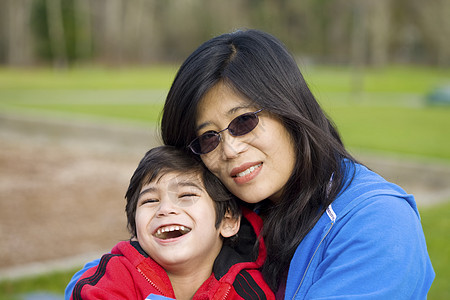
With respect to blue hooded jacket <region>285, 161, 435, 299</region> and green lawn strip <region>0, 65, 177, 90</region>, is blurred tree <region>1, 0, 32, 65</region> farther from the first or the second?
blue hooded jacket <region>285, 161, 435, 299</region>

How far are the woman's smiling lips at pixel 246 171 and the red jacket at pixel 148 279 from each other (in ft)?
0.99

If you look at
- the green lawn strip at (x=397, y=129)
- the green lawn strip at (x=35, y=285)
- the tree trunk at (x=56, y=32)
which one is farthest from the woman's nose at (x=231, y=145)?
the tree trunk at (x=56, y=32)

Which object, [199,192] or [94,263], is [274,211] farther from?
[94,263]

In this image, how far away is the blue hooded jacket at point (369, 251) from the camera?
150 centimetres

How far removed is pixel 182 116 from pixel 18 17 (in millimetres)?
57518

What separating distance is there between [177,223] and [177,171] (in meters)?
0.23

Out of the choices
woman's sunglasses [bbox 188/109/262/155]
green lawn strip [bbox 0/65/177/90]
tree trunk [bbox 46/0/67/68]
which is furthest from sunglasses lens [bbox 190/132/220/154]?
tree trunk [bbox 46/0/67/68]

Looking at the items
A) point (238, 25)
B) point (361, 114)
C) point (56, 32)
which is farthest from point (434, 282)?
point (238, 25)

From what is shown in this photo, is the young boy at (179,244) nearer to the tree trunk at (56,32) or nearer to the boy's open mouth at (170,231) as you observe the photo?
the boy's open mouth at (170,231)

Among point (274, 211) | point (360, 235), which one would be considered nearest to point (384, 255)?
point (360, 235)

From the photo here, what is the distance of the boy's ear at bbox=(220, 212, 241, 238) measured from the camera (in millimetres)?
2260

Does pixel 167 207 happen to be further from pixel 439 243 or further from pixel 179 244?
pixel 439 243

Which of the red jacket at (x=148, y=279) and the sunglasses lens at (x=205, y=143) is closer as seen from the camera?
the red jacket at (x=148, y=279)

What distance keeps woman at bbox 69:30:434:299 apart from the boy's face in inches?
5.0
